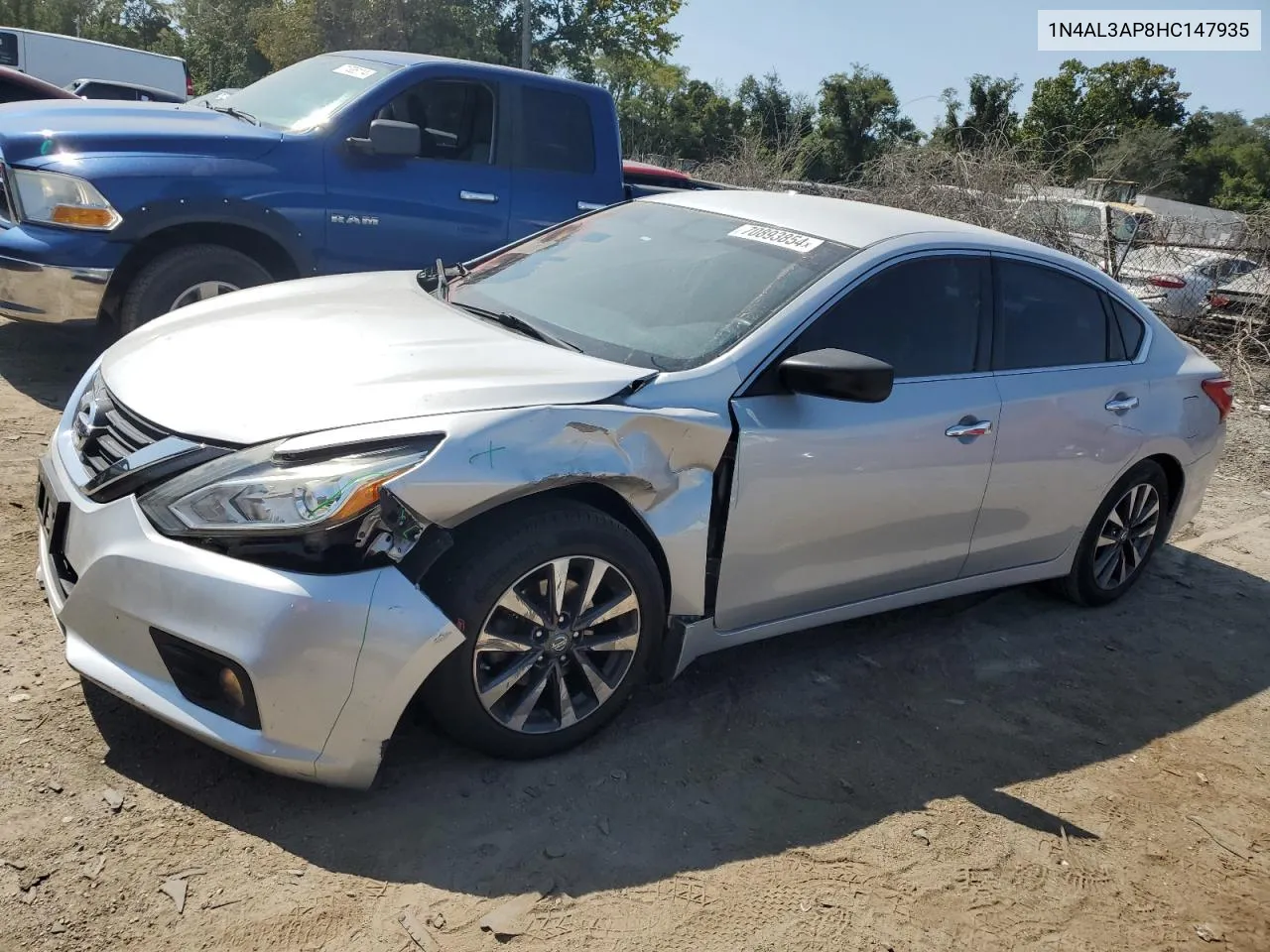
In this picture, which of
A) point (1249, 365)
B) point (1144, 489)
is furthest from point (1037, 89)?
point (1144, 489)

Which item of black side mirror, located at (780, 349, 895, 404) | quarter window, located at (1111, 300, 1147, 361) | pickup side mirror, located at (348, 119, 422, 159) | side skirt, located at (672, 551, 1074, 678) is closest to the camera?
black side mirror, located at (780, 349, 895, 404)

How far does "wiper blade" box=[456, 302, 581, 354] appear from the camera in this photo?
346 centimetres

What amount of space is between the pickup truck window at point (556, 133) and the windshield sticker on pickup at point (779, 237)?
10.7 feet

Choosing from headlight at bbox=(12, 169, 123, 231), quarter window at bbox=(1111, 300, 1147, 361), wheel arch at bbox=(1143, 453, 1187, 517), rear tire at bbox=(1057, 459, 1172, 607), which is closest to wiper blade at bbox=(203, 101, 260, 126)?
headlight at bbox=(12, 169, 123, 231)

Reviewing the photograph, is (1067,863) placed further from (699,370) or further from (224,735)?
(224,735)

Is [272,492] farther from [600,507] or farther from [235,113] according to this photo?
[235,113]

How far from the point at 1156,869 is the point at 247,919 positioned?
251 cm

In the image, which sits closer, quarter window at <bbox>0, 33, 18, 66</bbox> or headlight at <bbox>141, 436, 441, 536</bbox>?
headlight at <bbox>141, 436, 441, 536</bbox>

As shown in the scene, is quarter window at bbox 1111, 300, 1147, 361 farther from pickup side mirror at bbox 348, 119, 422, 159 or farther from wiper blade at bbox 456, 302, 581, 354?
pickup side mirror at bbox 348, 119, 422, 159

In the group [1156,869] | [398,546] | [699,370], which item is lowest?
[1156,869]

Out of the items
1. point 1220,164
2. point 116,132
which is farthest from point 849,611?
point 1220,164

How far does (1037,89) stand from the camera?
140 feet

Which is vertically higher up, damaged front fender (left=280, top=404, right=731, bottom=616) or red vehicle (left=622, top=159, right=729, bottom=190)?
red vehicle (left=622, top=159, right=729, bottom=190)

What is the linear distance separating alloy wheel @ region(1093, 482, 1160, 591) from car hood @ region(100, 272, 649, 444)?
2.66 metres
